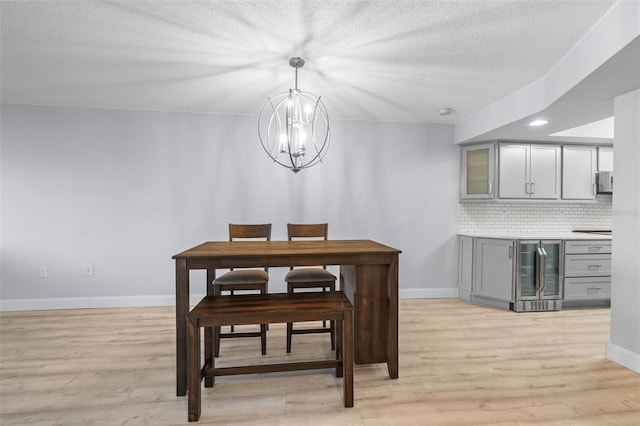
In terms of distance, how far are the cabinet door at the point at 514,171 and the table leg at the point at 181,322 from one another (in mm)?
3748

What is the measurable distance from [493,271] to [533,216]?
124 centimetres

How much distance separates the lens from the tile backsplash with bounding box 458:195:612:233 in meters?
4.23

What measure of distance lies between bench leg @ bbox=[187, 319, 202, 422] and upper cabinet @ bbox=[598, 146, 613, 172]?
5.10 m

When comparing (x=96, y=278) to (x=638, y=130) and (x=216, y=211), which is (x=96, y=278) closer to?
(x=216, y=211)

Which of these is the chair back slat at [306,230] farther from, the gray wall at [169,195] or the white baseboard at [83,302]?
the white baseboard at [83,302]

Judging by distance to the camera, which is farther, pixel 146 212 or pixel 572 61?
pixel 146 212

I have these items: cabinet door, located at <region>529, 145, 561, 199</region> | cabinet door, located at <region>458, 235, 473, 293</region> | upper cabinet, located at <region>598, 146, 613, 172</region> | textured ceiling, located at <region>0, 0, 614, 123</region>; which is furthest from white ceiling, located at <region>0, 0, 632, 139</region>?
upper cabinet, located at <region>598, 146, 613, 172</region>

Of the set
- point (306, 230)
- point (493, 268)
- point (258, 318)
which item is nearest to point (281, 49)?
point (306, 230)

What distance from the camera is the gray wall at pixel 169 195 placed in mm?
3576

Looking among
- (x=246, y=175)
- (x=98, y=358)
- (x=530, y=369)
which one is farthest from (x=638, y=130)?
(x=98, y=358)

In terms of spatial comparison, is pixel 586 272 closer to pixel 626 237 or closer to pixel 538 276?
pixel 538 276

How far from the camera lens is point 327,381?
2.06 meters

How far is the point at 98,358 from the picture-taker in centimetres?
239

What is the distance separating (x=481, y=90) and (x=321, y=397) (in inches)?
122
